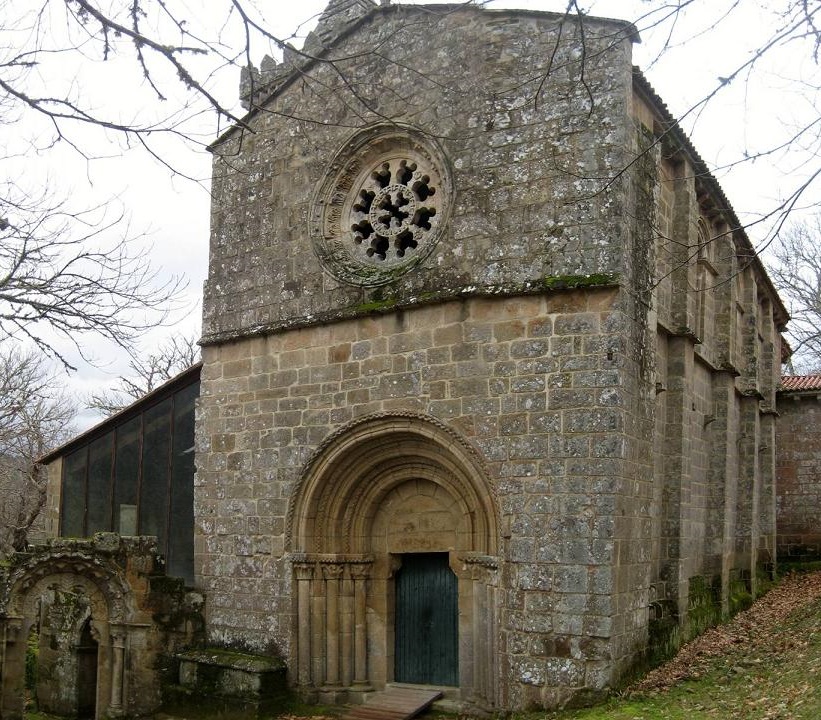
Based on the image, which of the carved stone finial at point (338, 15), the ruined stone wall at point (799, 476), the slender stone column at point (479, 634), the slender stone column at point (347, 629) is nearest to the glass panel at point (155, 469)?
the slender stone column at point (347, 629)

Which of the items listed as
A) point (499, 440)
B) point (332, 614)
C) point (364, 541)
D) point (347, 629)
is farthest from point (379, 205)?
point (347, 629)

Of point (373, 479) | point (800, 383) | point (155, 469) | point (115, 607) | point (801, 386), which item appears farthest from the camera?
point (800, 383)

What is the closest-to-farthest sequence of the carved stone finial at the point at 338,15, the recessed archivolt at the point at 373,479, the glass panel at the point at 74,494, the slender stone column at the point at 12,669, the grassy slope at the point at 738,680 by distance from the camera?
the grassy slope at the point at 738,680 < the recessed archivolt at the point at 373,479 < the slender stone column at the point at 12,669 < the carved stone finial at the point at 338,15 < the glass panel at the point at 74,494

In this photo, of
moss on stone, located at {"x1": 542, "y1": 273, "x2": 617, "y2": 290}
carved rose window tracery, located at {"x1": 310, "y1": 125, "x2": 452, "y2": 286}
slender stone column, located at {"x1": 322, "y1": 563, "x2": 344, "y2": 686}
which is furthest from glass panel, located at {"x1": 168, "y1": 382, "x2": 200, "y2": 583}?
moss on stone, located at {"x1": 542, "y1": 273, "x2": 617, "y2": 290}

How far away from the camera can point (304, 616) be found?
10328 millimetres

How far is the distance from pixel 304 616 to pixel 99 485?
446 centimetres

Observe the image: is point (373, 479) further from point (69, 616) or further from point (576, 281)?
point (69, 616)

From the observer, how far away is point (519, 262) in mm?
9203

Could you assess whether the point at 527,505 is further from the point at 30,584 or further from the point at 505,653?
the point at 30,584

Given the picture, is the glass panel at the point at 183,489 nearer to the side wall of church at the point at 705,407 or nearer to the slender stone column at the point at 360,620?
the slender stone column at the point at 360,620

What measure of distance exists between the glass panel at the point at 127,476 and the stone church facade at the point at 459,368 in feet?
6.04

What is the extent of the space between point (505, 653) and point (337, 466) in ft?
9.16

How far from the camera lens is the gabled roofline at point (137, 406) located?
1245 cm

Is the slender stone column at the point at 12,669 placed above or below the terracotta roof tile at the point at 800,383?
below
